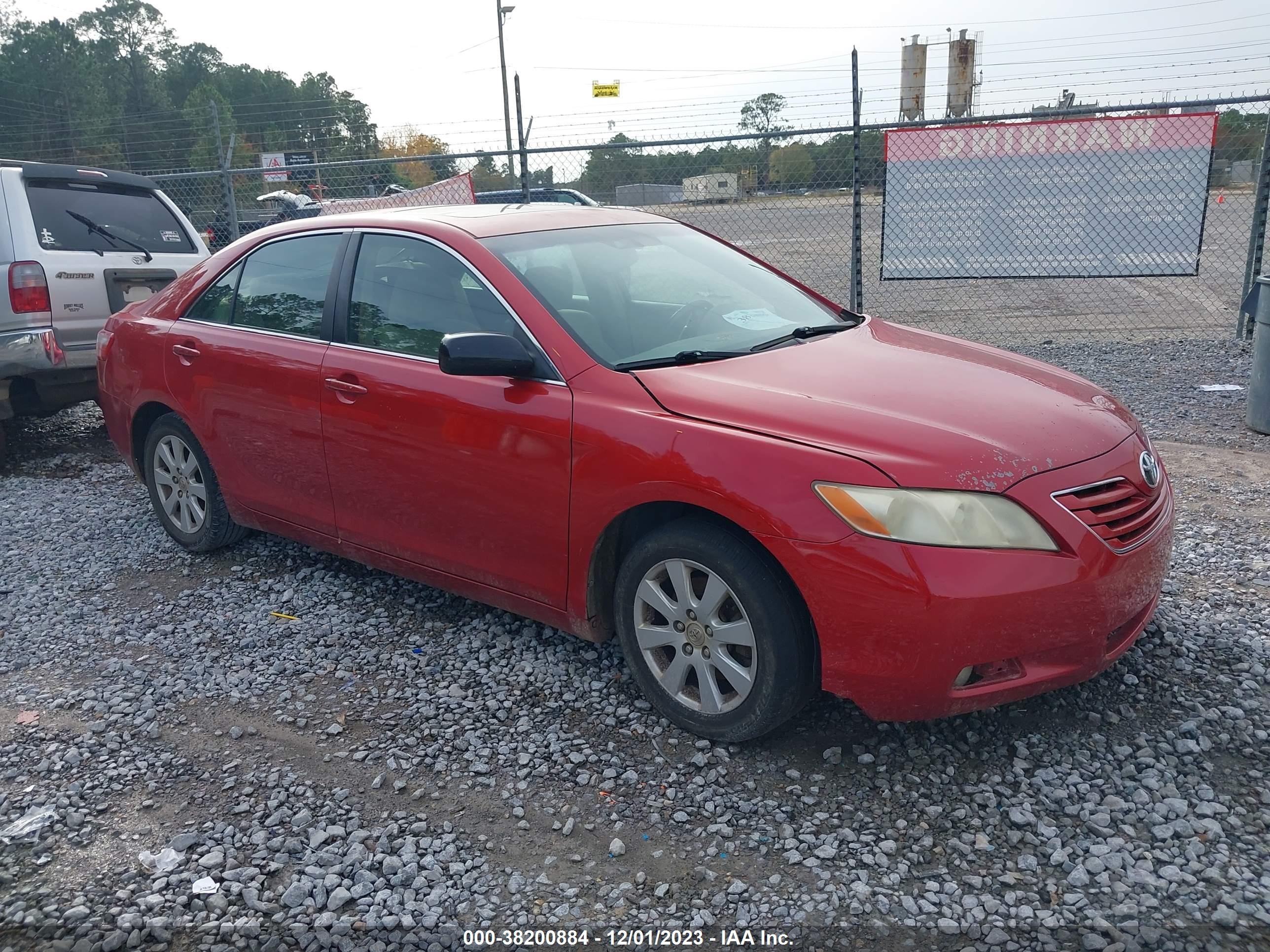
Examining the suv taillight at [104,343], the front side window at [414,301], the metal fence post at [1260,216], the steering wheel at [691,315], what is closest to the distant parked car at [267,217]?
the suv taillight at [104,343]

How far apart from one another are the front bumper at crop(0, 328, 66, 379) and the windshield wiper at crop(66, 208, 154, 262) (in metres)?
0.76

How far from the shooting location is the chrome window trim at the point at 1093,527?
289 centimetres

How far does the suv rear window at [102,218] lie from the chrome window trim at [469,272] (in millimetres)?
3786

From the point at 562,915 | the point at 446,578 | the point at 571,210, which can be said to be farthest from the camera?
the point at 571,210

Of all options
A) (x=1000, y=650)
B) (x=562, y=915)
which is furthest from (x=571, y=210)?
(x=562, y=915)

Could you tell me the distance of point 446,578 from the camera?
3.96 metres

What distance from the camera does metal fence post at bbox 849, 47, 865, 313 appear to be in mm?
9000

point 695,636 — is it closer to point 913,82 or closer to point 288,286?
point 288,286

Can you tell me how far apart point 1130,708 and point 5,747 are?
3.78 meters

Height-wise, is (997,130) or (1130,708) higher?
(997,130)

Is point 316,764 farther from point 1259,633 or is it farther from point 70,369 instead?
point 70,369

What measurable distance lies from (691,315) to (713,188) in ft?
27.1

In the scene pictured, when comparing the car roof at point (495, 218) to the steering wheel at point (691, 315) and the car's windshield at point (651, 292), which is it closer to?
the car's windshield at point (651, 292)

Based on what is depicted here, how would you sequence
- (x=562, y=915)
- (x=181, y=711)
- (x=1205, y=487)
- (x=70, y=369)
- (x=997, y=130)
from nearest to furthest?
1. (x=562, y=915)
2. (x=181, y=711)
3. (x=1205, y=487)
4. (x=70, y=369)
5. (x=997, y=130)
